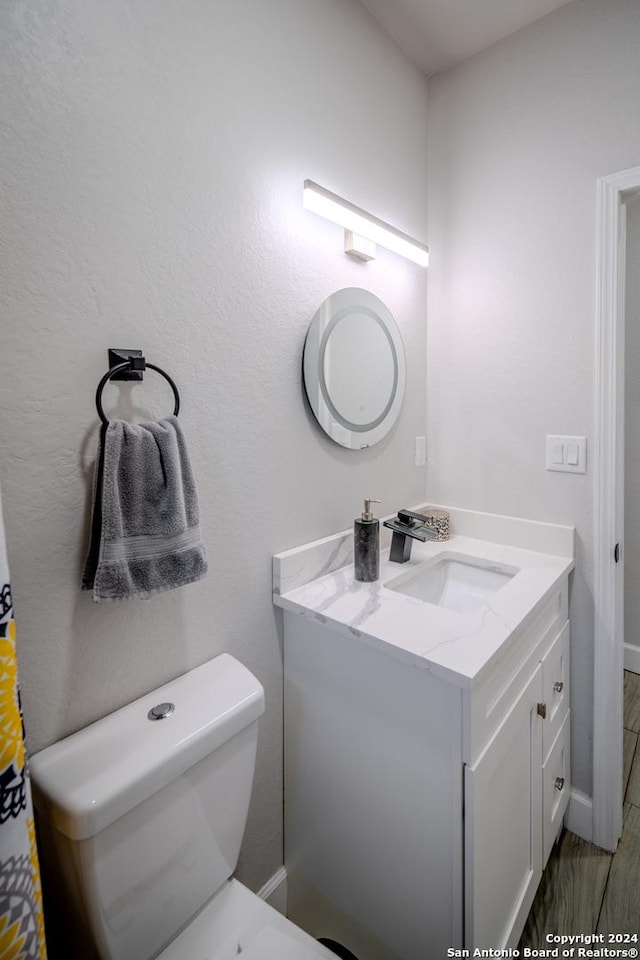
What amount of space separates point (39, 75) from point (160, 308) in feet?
1.29

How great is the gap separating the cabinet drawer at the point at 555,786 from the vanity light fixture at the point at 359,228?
1599 mm

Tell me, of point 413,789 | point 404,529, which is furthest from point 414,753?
point 404,529

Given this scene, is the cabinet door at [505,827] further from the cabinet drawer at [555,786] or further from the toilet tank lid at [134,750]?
the toilet tank lid at [134,750]

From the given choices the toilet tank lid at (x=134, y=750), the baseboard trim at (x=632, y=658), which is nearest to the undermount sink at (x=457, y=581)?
the toilet tank lid at (x=134, y=750)

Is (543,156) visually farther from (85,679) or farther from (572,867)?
(572,867)

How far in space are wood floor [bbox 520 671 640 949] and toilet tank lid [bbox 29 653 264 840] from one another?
1.10 m

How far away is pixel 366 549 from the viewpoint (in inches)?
51.0

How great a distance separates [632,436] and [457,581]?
156 centimetres

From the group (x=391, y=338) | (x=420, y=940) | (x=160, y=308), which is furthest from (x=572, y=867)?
(x=160, y=308)

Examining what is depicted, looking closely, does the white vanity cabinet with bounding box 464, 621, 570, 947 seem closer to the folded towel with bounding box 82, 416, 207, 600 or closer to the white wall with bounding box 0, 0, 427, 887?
the white wall with bounding box 0, 0, 427, 887

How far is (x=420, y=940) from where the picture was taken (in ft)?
3.26

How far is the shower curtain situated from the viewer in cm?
49

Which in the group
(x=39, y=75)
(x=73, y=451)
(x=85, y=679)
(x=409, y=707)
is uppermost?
(x=39, y=75)

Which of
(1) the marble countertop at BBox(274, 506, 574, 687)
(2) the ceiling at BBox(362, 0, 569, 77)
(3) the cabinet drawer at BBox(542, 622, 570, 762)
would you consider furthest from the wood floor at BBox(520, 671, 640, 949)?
(2) the ceiling at BBox(362, 0, 569, 77)
